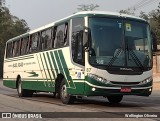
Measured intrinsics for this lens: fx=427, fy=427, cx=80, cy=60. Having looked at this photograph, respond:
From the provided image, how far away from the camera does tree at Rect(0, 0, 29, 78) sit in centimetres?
9646

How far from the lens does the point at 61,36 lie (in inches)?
680

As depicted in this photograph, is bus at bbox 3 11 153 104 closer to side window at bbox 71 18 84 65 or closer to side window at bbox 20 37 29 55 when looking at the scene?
side window at bbox 71 18 84 65

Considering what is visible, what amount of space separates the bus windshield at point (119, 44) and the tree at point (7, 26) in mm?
78154

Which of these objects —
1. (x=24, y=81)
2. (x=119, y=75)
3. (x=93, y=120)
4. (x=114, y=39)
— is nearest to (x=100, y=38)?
(x=114, y=39)

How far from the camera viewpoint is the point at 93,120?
37.3 ft

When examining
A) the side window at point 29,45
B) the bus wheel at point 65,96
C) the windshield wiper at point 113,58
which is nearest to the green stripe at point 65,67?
the bus wheel at point 65,96

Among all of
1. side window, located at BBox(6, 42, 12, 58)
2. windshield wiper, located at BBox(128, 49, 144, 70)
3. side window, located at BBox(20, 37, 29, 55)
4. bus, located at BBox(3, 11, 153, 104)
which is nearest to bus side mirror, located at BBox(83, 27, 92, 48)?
bus, located at BBox(3, 11, 153, 104)

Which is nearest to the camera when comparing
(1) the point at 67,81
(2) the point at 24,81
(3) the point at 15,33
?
(1) the point at 67,81

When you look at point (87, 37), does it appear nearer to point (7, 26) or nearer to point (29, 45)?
point (29, 45)

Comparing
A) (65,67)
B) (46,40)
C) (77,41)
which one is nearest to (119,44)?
(77,41)

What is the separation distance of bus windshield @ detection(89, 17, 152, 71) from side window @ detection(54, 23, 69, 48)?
6.15 ft

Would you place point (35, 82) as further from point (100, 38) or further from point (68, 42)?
point (100, 38)

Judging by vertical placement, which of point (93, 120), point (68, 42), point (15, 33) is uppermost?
point (15, 33)

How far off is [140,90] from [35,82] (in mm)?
6881
